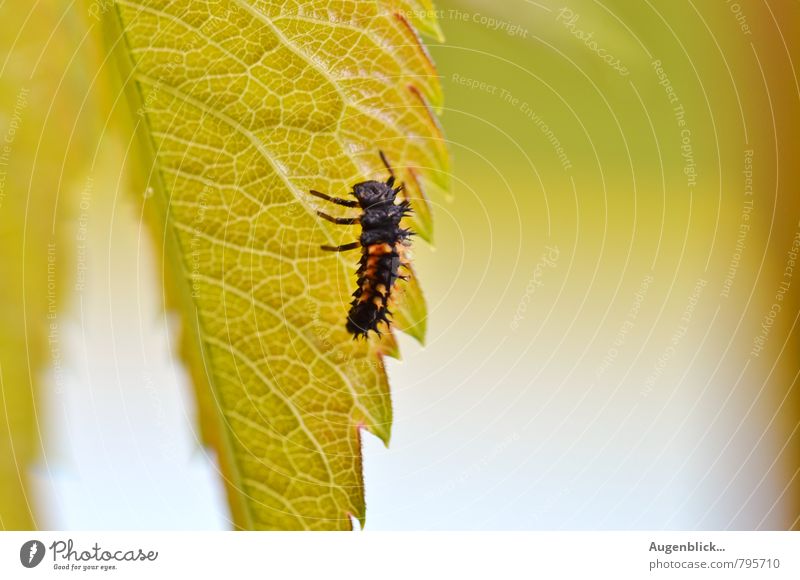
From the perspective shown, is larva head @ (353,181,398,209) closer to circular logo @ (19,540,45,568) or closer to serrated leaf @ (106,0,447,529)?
serrated leaf @ (106,0,447,529)

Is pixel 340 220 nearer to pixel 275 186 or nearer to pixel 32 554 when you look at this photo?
pixel 275 186

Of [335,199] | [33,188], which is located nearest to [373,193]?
[335,199]

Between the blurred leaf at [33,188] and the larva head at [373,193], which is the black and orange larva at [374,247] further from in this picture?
the blurred leaf at [33,188]

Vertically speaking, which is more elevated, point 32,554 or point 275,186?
point 275,186

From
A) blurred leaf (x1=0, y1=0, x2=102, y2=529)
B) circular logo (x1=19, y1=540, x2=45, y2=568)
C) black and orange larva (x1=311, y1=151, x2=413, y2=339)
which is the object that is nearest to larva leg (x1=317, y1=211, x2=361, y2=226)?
black and orange larva (x1=311, y1=151, x2=413, y2=339)

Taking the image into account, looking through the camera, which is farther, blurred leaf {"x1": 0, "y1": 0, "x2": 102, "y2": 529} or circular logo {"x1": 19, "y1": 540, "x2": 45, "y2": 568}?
circular logo {"x1": 19, "y1": 540, "x2": 45, "y2": 568}

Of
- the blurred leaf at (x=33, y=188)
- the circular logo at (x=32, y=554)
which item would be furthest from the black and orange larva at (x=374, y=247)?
the circular logo at (x=32, y=554)

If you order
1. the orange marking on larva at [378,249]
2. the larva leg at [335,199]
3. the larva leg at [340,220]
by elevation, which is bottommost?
the orange marking on larva at [378,249]
